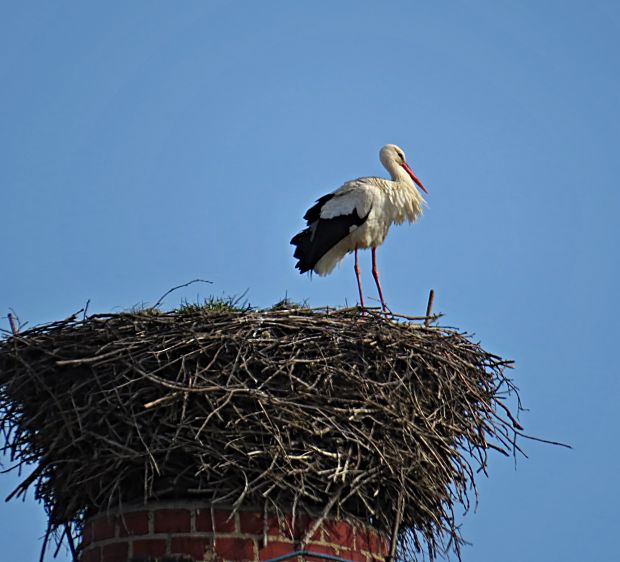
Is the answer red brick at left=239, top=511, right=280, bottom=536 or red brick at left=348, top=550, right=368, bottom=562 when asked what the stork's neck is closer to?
red brick at left=348, top=550, right=368, bottom=562

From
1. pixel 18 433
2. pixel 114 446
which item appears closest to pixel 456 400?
pixel 114 446

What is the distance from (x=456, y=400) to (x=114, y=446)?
1964 millimetres

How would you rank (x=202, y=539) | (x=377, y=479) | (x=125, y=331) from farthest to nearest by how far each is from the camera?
1. (x=125, y=331)
2. (x=377, y=479)
3. (x=202, y=539)

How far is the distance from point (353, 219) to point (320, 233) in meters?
0.29

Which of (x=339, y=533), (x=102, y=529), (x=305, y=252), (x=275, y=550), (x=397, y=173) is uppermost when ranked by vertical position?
(x=397, y=173)

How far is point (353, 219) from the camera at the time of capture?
9484mm

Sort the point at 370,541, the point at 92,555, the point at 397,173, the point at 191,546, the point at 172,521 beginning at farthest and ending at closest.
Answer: the point at 397,173 < the point at 370,541 < the point at 92,555 < the point at 172,521 < the point at 191,546

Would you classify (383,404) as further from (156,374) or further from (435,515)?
(156,374)

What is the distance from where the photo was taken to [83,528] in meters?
6.10

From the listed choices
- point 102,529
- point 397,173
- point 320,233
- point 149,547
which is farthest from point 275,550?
point 397,173

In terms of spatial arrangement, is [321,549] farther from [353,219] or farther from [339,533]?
[353,219]

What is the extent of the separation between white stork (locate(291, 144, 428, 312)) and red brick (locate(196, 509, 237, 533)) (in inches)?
159

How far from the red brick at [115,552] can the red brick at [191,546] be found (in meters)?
0.24

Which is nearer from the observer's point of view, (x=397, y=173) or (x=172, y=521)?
(x=172, y=521)
